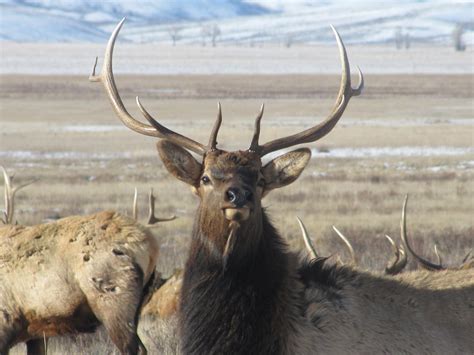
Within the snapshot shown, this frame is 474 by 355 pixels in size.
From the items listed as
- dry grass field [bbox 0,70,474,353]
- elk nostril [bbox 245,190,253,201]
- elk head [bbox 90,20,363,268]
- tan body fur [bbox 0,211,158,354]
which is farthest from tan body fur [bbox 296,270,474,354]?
dry grass field [bbox 0,70,474,353]

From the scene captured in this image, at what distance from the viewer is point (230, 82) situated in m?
78.8

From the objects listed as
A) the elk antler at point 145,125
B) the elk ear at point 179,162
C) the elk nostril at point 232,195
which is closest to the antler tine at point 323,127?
the elk antler at point 145,125

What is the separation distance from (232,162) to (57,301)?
2.69 meters

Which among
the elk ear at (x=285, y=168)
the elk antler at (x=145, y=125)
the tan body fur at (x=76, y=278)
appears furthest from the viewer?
the tan body fur at (x=76, y=278)

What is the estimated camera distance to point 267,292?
600 cm

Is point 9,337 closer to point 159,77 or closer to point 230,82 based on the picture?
point 230,82

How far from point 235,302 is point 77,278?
2485 millimetres

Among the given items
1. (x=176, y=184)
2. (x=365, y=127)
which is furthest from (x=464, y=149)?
(x=176, y=184)

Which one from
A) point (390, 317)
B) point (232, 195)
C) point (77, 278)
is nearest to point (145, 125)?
point (232, 195)

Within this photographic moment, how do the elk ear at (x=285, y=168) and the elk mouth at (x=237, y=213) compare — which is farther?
the elk ear at (x=285, y=168)

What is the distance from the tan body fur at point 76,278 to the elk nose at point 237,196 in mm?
2467

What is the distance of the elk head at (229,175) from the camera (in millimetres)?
5879

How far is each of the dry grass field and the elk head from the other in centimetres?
680

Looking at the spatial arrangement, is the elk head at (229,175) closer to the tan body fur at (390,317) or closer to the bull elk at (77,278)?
the tan body fur at (390,317)
